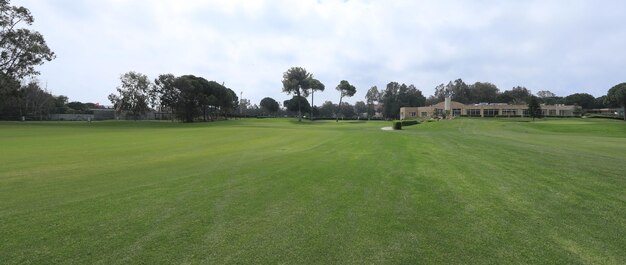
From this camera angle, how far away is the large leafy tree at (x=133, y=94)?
71.9 metres

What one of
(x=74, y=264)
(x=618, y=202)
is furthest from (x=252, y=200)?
(x=618, y=202)

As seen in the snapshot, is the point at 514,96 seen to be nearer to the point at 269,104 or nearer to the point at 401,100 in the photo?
the point at 401,100

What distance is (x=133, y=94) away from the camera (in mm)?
73250

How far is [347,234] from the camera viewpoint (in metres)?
4.75

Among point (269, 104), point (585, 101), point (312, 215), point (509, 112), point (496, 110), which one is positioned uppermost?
point (269, 104)

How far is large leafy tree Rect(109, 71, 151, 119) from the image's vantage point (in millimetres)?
71938

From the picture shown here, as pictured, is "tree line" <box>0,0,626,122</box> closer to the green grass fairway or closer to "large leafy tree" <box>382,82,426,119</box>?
"large leafy tree" <box>382,82,426,119</box>

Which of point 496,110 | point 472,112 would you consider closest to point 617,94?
point 496,110

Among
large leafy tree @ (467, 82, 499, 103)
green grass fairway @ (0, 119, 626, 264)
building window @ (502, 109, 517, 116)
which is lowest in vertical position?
green grass fairway @ (0, 119, 626, 264)

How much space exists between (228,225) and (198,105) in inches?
2848

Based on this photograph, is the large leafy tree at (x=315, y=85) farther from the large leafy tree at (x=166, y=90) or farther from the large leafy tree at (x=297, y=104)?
the large leafy tree at (x=166, y=90)

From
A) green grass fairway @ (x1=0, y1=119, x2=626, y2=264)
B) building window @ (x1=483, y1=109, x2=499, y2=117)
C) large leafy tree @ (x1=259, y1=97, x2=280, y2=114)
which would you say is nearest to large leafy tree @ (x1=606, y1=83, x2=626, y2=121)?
building window @ (x1=483, y1=109, x2=499, y2=117)

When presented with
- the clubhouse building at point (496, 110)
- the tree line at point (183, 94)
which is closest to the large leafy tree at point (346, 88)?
the tree line at point (183, 94)

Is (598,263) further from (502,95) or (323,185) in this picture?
(502,95)
